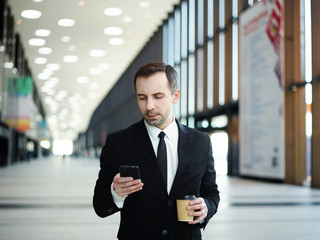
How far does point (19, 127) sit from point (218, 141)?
36.8ft

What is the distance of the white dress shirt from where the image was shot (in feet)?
6.06

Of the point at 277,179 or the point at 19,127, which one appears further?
the point at 19,127

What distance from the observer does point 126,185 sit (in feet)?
5.52

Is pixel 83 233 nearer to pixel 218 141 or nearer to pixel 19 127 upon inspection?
pixel 218 141

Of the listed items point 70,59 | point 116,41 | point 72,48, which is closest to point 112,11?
point 116,41

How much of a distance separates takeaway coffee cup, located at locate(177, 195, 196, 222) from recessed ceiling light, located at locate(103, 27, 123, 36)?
21197 mm

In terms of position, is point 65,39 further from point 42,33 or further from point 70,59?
point 70,59

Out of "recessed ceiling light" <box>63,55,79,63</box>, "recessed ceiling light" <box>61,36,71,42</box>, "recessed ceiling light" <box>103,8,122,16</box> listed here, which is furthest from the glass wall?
"recessed ceiling light" <box>63,55,79,63</box>

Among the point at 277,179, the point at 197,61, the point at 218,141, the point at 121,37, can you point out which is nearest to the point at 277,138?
the point at 277,179

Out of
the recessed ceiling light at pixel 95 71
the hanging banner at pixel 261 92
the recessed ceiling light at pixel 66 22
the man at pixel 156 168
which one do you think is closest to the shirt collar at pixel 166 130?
the man at pixel 156 168

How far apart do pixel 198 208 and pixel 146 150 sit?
32 centimetres

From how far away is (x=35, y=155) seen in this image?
1794 inches

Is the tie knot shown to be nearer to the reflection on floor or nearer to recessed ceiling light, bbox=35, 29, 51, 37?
the reflection on floor

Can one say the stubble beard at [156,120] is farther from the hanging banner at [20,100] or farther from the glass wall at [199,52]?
the hanging banner at [20,100]
